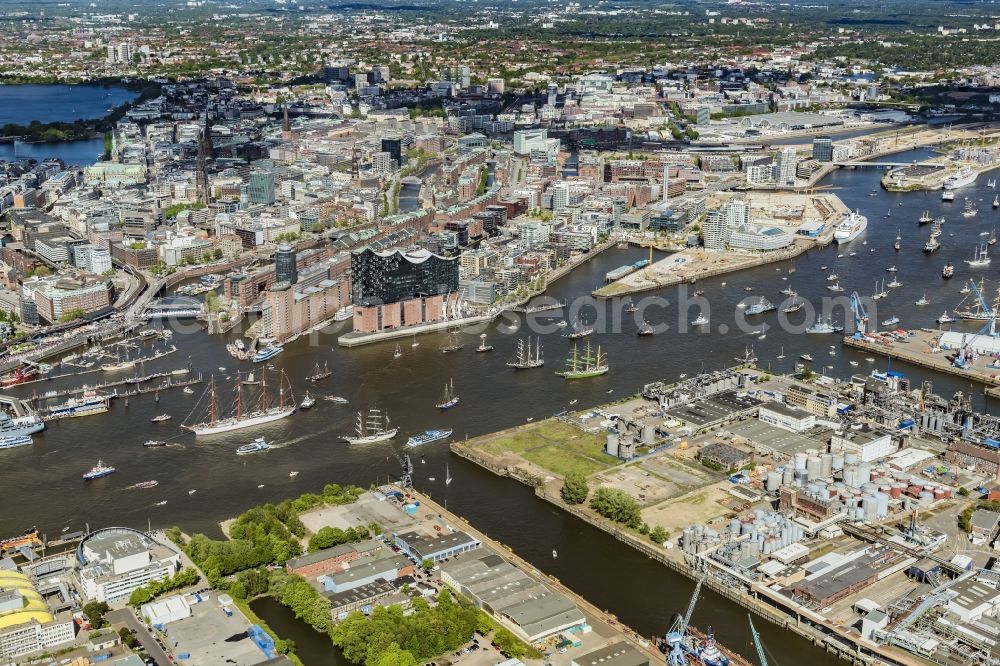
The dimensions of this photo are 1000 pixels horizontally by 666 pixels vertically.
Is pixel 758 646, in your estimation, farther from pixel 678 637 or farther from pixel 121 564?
pixel 121 564

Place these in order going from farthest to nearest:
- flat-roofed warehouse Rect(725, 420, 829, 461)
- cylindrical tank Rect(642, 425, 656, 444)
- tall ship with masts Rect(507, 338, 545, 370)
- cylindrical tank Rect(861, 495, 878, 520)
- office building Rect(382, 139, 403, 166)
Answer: office building Rect(382, 139, 403, 166), tall ship with masts Rect(507, 338, 545, 370), cylindrical tank Rect(642, 425, 656, 444), flat-roofed warehouse Rect(725, 420, 829, 461), cylindrical tank Rect(861, 495, 878, 520)

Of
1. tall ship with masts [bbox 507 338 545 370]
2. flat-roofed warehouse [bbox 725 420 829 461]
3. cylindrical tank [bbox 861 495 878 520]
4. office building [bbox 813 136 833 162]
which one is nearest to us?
cylindrical tank [bbox 861 495 878 520]

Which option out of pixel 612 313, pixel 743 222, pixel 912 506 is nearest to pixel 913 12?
pixel 743 222

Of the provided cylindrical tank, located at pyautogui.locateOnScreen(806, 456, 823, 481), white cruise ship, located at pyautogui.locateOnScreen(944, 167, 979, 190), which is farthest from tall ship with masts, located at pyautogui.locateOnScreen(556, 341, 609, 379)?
white cruise ship, located at pyautogui.locateOnScreen(944, 167, 979, 190)

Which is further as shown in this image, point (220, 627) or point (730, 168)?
point (730, 168)

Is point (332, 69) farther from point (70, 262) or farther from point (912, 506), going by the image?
point (912, 506)

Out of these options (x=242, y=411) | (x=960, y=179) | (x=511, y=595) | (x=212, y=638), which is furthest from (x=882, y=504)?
(x=960, y=179)

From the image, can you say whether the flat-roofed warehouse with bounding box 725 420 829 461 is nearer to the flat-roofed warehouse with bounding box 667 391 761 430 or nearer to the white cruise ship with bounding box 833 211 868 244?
the flat-roofed warehouse with bounding box 667 391 761 430

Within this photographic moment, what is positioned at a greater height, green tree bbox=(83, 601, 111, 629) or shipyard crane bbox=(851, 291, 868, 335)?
shipyard crane bbox=(851, 291, 868, 335)
